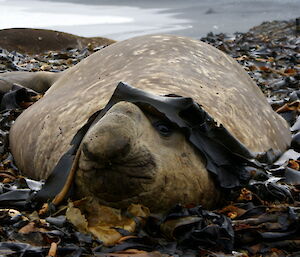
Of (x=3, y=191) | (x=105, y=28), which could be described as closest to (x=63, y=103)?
(x=3, y=191)

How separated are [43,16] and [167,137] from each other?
1711 cm

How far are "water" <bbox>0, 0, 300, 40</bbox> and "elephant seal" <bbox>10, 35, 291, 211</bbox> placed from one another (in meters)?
9.42

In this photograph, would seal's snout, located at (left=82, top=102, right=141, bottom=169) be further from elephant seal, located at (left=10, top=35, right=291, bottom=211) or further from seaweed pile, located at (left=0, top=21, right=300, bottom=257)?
seaweed pile, located at (left=0, top=21, right=300, bottom=257)

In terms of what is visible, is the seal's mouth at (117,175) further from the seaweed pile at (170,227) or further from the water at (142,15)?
the water at (142,15)

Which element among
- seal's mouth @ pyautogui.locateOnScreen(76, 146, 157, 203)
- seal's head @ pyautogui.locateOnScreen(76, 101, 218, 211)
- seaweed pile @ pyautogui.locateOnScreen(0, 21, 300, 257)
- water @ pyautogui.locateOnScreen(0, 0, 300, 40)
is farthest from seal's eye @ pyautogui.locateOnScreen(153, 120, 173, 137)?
water @ pyautogui.locateOnScreen(0, 0, 300, 40)

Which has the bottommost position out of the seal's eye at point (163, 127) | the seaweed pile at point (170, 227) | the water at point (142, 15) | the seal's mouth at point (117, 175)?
the water at point (142, 15)

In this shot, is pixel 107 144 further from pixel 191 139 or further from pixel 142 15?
pixel 142 15

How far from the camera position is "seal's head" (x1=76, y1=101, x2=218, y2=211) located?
251cm

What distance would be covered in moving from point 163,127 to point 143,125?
16 centimetres

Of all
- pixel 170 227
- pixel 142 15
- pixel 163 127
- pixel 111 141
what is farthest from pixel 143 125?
pixel 142 15

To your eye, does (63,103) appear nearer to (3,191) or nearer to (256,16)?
(3,191)

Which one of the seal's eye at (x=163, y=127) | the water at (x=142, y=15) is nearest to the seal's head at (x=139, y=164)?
the seal's eye at (x=163, y=127)

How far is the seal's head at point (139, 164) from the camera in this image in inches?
98.7

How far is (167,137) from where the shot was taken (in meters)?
2.84
